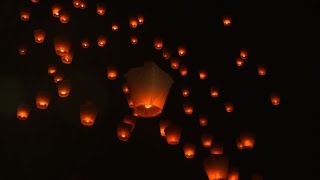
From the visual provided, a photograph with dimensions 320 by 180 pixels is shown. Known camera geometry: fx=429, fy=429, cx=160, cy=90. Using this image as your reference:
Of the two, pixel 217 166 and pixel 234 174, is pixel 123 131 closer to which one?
pixel 234 174

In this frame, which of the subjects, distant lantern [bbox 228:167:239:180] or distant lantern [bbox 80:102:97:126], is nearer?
distant lantern [bbox 80:102:97:126]

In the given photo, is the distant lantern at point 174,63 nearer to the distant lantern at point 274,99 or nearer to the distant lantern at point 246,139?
the distant lantern at point 274,99

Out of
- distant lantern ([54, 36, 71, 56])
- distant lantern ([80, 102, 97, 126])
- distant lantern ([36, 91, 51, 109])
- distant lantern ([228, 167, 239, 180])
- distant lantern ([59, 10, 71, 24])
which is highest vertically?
distant lantern ([59, 10, 71, 24])

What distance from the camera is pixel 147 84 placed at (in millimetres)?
2719

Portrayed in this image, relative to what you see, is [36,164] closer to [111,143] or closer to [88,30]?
[111,143]

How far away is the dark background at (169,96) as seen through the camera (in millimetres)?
6316

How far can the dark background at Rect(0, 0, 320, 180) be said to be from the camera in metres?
6.32

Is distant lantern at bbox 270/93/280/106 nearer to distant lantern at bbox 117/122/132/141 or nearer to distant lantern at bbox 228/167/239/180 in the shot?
distant lantern at bbox 228/167/239/180

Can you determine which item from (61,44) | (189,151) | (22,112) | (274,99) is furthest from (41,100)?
(274,99)

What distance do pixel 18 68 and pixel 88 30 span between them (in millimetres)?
1412

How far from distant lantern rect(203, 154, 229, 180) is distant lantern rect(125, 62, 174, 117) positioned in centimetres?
A: 138

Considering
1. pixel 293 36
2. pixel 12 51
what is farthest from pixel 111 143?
pixel 293 36

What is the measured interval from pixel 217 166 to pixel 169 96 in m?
3.58

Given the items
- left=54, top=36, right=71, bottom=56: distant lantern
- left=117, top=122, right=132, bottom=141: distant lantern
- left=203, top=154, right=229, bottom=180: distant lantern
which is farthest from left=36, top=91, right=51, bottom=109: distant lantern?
left=203, top=154, right=229, bottom=180: distant lantern
